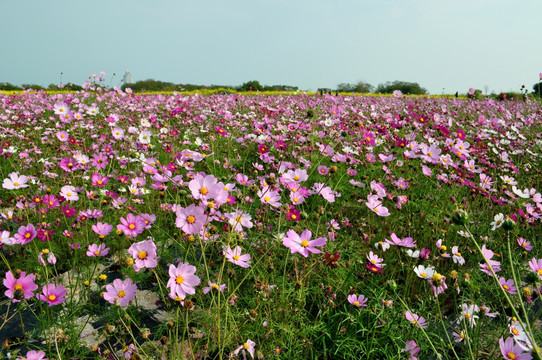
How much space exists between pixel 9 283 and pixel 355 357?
4.19ft

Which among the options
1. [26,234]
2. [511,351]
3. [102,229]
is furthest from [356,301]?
[26,234]

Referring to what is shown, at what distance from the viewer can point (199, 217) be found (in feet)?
3.62

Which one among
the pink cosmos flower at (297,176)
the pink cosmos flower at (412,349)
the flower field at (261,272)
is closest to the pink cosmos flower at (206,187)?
the flower field at (261,272)

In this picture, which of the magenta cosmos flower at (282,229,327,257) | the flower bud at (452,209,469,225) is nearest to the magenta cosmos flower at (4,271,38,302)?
the magenta cosmos flower at (282,229,327,257)

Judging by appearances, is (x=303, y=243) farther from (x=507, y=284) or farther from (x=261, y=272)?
(x=507, y=284)

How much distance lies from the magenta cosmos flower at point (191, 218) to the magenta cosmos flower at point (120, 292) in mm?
302

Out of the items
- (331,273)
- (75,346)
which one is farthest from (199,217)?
(331,273)

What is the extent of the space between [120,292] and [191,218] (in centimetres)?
39

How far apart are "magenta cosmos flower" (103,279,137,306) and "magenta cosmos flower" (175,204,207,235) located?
0.30m

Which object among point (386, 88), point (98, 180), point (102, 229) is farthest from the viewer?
point (386, 88)

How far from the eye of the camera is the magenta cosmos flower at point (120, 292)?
1.15 m

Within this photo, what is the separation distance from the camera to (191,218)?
3.64 feet

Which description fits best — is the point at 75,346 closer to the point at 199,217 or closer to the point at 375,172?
the point at 199,217

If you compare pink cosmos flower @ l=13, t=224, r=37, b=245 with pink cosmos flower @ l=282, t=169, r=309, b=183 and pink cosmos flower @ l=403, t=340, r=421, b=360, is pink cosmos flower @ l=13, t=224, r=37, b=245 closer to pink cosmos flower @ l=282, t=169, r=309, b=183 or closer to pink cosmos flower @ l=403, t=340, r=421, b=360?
pink cosmos flower @ l=282, t=169, r=309, b=183
